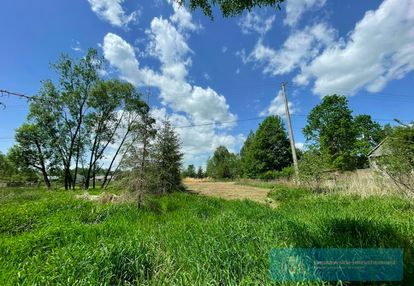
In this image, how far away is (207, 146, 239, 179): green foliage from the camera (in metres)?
61.1

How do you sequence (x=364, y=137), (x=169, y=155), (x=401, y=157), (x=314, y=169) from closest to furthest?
(x=401, y=157) → (x=314, y=169) → (x=169, y=155) → (x=364, y=137)

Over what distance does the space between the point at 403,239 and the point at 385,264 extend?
41.9 inches

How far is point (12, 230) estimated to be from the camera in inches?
218

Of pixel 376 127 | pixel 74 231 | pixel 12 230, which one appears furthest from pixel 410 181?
pixel 376 127

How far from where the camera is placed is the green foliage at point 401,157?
6.46m

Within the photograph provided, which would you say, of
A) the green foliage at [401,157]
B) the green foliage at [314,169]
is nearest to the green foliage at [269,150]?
the green foliage at [314,169]

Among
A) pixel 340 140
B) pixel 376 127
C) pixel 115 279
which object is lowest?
pixel 115 279

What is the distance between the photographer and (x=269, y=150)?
40469mm

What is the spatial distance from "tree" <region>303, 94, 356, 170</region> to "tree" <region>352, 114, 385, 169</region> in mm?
1144

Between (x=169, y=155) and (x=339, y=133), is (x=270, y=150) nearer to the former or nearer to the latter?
(x=339, y=133)

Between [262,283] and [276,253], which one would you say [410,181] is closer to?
[276,253]

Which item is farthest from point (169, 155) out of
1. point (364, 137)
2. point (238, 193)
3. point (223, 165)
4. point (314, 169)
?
point (223, 165)

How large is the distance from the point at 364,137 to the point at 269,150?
16.8 m

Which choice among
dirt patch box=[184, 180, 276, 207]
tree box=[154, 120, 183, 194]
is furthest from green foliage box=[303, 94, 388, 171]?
tree box=[154, 120, 183, 194]
